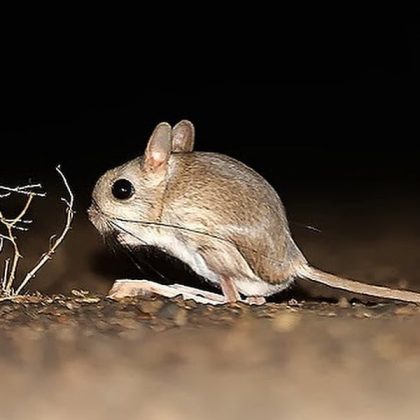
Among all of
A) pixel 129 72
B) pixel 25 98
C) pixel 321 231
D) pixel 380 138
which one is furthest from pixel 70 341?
pixel 129 72

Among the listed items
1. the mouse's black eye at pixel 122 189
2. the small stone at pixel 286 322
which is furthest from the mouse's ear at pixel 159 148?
the small stone at pixel 286 322

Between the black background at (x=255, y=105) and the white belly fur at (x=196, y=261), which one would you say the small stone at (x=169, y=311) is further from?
the black background at (x=255, y=105)

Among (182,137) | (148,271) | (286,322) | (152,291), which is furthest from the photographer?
(148,271)

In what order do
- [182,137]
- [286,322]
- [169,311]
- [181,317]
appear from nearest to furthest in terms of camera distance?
1. [286,322]
2. [181,317]
3. [169,311]
4. [182,137]

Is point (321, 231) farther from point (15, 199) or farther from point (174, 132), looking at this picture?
point (174, 132)

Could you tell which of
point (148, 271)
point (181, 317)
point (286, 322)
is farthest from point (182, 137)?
Answer: point (148, 271)

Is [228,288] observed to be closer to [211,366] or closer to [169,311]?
[169,311]

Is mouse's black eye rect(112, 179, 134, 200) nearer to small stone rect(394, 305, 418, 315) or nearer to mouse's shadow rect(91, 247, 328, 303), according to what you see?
small stone rect(394, 305, 418, 315)

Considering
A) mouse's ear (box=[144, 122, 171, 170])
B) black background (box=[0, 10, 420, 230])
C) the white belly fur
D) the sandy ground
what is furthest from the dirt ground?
black background (box=[0, 10, 420, 230])
